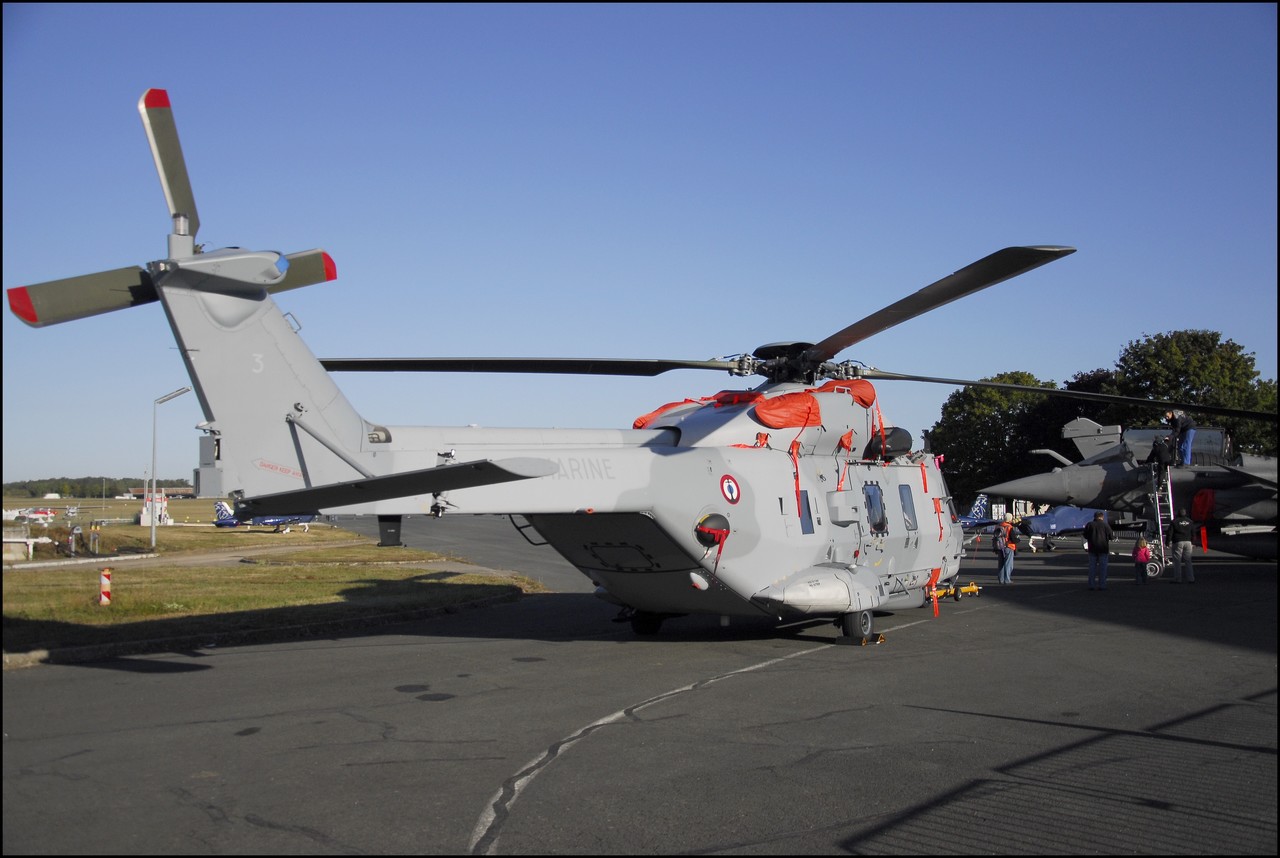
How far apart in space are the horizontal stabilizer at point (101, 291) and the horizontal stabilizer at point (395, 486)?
195cm

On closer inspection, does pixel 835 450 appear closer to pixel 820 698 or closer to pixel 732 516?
pixel 732 516

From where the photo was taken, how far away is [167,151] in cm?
802

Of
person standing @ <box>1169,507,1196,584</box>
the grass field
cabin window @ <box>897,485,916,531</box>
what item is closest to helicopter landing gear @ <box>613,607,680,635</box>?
the grass field

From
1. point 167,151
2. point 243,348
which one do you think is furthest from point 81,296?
point 243,348

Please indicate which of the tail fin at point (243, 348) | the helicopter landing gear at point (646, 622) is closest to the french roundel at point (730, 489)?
the helicopter landing gear at point (646, 622)

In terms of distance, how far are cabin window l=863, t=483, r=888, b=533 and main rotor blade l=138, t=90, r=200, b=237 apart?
413 inches

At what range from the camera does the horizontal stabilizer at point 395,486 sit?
8484mm

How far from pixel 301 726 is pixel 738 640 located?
7.33 metres

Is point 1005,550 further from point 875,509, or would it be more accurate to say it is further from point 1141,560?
point 875,509

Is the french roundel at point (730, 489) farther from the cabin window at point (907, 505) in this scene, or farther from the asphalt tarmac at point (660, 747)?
the cabin window at point (907, 505)

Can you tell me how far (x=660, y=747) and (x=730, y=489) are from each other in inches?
204

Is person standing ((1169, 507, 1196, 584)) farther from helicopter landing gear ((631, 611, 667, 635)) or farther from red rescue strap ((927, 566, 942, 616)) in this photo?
helicopter landing gear ((631, 611, 667, 635))

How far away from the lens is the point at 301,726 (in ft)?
28.5

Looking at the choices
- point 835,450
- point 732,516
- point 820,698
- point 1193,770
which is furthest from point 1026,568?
point 1193,770
